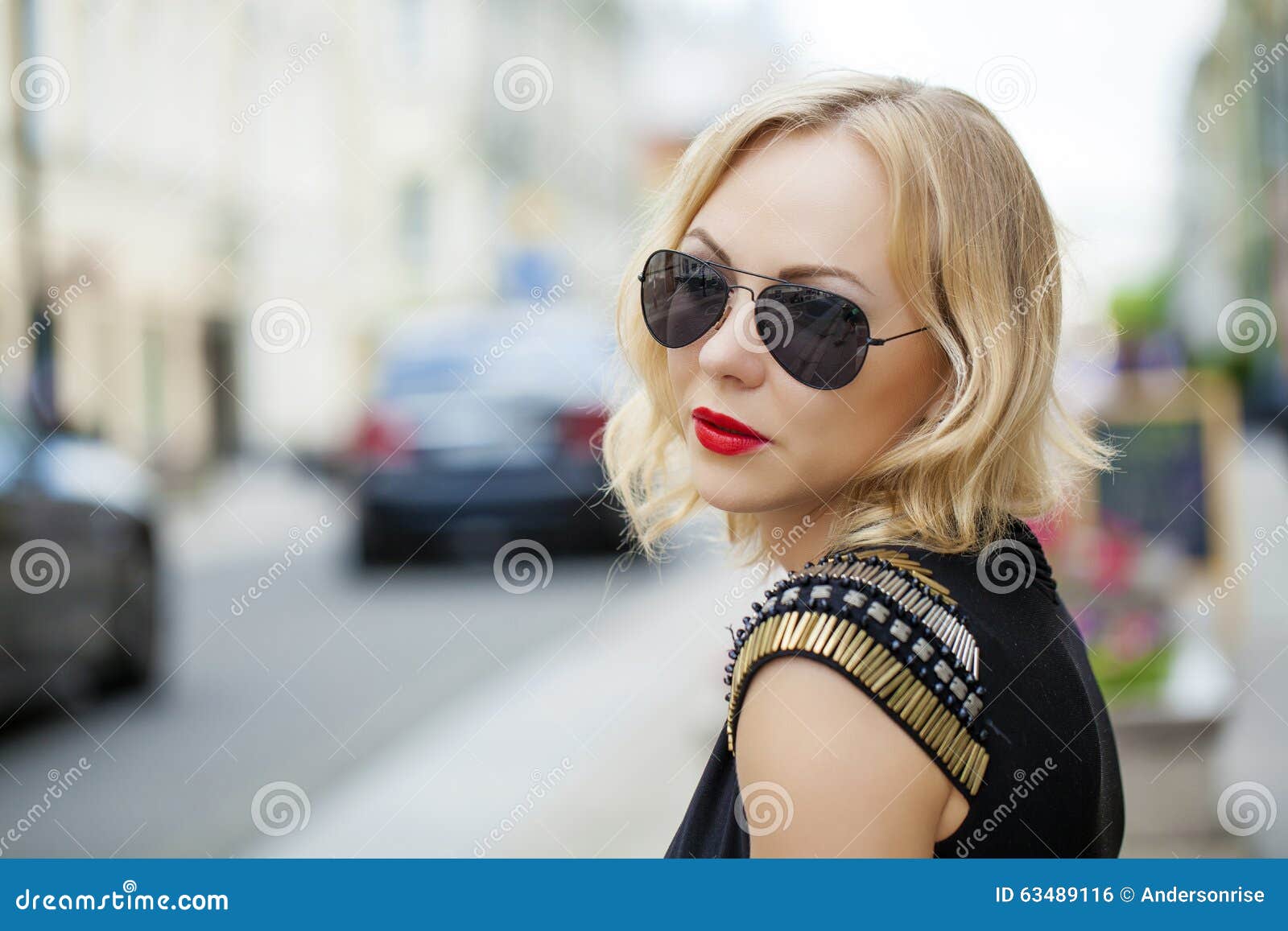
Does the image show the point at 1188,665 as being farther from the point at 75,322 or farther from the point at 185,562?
the point at 75,322

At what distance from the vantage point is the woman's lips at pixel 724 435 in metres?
1.23

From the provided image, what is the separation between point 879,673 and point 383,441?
9.25 meters

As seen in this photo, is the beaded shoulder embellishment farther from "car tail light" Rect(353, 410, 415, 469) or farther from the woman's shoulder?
"car tail light" Rect(353, 410, 415, 469)

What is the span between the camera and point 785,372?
3.99 feet

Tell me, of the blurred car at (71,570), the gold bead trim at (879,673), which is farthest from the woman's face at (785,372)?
the blurred car at (71,570)

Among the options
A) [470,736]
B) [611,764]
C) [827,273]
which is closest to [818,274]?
[827,273]

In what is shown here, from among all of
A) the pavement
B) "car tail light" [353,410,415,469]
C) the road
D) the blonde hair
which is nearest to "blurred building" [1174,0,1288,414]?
"car tail light" [353,410,415,469]

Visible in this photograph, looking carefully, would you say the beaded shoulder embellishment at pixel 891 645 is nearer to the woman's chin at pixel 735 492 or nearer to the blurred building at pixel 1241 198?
the woman's chin at pixel 735 492

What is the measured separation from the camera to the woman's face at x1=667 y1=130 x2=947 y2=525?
3.84 ft

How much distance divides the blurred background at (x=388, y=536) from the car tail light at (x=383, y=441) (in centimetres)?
3

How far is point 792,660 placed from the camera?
3.16ft

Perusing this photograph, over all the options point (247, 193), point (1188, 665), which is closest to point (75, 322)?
point (247, 193)

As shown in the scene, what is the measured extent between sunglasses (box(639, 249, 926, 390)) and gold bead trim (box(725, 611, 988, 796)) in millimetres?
292

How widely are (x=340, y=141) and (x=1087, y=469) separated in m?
26.8
